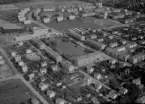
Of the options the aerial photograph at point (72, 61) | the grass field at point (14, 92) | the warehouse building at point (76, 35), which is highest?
the warehouse building at point (76, 35)

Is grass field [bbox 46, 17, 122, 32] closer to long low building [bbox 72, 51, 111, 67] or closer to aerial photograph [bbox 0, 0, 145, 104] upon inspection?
aerial photograph [bbox 0, 0, 145, 104]

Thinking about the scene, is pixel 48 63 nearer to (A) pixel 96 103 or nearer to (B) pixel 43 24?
(A) pixel 96 103

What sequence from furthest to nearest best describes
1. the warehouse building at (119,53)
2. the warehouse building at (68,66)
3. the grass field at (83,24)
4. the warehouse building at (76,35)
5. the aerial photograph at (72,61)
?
the grass field at (83,24), the warehouse building at (76,35), the warehouse building at (119,53), the warehouse building at (68,66), the aerial photograph at (72,61)

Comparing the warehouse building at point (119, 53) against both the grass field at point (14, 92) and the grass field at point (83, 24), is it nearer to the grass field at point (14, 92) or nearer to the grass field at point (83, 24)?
the grass field at point (83, 24)

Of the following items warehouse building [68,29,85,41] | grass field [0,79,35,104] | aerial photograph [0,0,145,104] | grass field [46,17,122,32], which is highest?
grass field [46,17,122,32]

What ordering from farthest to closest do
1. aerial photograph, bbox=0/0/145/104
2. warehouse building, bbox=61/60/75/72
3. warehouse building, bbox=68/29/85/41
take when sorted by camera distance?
warehouse building, bbox=68/29/85/41, warehouse building, bbox=61/60/75/72, aerial photograph, bbox=0/0/145/104

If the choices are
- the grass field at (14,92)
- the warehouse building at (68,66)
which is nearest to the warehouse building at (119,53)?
the warehouse building at (68,66)

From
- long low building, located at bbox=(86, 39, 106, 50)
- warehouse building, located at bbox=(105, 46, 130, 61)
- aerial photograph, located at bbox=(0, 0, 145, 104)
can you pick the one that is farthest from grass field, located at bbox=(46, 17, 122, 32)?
warehouse building, located at bbox=(105, 46, 130, 61)

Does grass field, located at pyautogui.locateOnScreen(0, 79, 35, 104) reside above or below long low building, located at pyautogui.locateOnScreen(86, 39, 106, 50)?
below

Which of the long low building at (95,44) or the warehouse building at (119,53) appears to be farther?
the long low building at (95,44)
